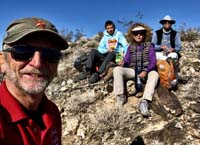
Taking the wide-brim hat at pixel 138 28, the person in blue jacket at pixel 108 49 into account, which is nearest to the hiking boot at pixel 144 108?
the wide-brim hat at pixel 138 28

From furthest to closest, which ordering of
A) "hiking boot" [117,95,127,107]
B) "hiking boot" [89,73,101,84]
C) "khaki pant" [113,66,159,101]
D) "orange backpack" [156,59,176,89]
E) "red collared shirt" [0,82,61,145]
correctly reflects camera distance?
1. "hiking boot" [89,73,101,84]
2. "orange backpack" [156,59,176,89]
3. "hiking boot" [117,95,127,107]
4. "khaki pant" [113,66,159,101]
5. "red collared shirt" [0,82,61,145]

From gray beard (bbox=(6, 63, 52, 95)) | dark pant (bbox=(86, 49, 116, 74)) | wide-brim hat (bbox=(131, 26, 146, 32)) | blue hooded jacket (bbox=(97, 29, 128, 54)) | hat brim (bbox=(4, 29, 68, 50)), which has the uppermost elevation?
wide-brim hat (bbox=(131, 26, 146, 32))

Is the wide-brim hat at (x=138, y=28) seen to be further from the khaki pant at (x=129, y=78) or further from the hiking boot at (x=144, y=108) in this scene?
the hiking boot at (x=144, y=108)

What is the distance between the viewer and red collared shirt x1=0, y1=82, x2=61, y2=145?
267 centimetres

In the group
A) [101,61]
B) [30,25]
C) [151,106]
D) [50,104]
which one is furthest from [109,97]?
[30,25]

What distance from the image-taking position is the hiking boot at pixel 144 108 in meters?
7.32

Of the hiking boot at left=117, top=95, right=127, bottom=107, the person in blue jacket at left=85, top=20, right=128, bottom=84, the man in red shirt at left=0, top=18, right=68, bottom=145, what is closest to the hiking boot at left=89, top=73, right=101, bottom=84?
the person in blue jacket at left=85, top=20, right=128, bottom=84

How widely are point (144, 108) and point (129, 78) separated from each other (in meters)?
1.08

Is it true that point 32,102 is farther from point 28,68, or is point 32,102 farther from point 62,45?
point 62,45

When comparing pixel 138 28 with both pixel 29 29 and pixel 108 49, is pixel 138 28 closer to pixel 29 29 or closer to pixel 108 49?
pixel 108 49

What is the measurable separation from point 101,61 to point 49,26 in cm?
696

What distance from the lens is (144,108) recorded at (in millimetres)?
7383

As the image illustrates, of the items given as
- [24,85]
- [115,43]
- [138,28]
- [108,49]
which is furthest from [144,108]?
[24,85]

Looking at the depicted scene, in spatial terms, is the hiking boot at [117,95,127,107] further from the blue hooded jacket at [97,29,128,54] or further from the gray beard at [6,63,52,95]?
the gray beard at [6,63,52,95]
